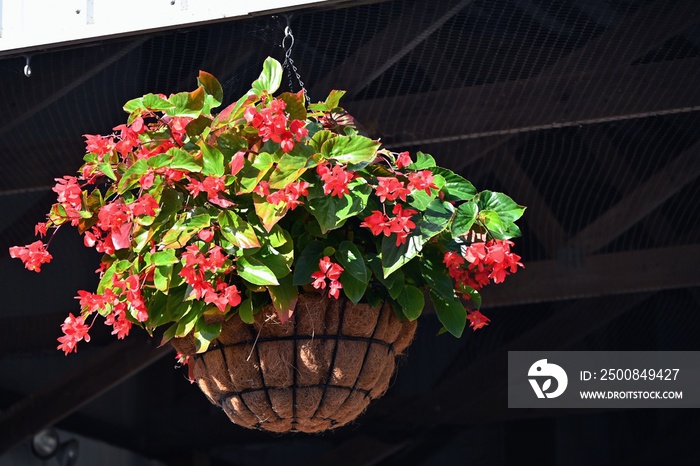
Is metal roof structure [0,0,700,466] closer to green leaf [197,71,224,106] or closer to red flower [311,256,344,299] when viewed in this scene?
green leaf [197,71,224,106]

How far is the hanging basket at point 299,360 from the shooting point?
7.23ft

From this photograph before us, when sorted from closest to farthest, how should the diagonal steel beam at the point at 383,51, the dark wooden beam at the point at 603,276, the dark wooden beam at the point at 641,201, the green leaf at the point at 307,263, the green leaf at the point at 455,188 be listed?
the green leaf at the point at 307,263, the green leaf at the point at 455,188, the diagonal steel beam at the point at 383,51, the dark wooden beam at the point at 641,201, the dark wooden beam at the point at 603,276

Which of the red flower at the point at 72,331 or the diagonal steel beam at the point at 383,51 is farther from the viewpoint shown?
the diagonal steel beam at the point at 383,51

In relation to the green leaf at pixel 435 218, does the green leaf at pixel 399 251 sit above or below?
below

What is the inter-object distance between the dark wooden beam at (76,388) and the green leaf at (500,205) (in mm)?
2899

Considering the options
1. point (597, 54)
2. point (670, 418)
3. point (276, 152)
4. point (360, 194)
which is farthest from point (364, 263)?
point (670, 418)

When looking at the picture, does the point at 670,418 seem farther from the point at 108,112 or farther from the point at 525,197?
the point at 108,112

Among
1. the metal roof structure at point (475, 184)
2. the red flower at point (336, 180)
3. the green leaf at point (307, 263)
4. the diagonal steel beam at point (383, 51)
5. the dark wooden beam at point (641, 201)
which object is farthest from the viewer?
the dark wooden beam at point (641, 201)

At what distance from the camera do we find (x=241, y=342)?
2.24 meters

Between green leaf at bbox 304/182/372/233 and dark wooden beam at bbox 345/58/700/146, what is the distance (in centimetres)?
169

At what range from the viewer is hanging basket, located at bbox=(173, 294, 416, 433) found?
7.23 ft

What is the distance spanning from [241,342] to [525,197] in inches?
97.6

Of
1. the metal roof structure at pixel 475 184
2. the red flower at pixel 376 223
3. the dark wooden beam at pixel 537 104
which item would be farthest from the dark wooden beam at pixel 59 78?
the red flower at pixel 376 223

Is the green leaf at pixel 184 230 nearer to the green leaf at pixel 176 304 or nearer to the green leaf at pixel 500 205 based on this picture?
the green leaf at pixel 176 304
